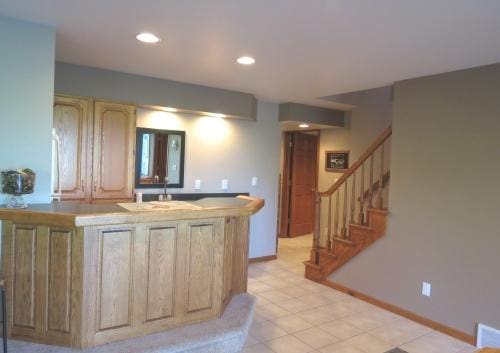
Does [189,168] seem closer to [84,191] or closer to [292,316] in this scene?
[84,191]

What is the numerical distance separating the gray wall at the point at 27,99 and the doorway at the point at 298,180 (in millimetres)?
4871

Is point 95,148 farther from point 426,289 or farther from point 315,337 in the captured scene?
point 426,289

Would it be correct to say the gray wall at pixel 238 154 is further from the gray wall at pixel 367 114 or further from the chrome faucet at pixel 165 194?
the gray wall at pixel 367 114

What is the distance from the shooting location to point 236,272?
345 centimetres

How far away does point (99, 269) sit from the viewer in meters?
2.37

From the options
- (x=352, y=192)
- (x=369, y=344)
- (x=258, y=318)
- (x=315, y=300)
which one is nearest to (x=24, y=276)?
(x=258, y=318)

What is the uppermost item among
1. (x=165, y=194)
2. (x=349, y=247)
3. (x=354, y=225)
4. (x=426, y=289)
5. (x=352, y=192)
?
(x=352, y=192)

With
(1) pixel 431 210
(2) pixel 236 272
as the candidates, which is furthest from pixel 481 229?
(2) pixel 236 272

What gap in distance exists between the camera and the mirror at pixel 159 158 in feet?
13.8

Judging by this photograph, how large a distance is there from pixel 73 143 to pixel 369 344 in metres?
3.25

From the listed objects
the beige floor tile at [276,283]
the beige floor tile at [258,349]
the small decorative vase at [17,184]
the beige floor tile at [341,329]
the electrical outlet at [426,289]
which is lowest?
the beige floor tile at [341,329]

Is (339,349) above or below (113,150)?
below

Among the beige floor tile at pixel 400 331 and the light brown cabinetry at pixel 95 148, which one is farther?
the light brown cabinetry at pixel 95 148

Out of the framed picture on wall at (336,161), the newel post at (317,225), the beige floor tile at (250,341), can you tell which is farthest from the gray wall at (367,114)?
the beige floor tile at (250,341)
